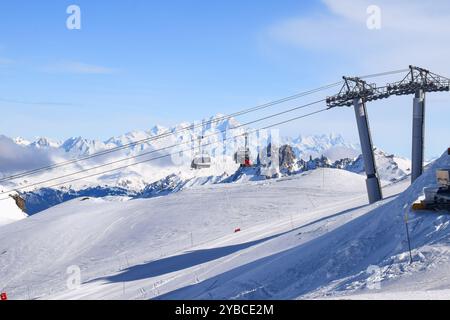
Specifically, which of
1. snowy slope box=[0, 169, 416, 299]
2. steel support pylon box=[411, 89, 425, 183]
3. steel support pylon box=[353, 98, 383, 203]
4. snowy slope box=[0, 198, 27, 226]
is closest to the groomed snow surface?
snowy slope box=[0, 169, 416, 299]

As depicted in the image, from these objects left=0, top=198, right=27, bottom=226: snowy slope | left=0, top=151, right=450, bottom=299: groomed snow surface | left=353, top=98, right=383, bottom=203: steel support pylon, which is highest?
left=353, top=98, right=383, bottom=203: steel support pylon

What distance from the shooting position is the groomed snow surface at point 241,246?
19.3 metres

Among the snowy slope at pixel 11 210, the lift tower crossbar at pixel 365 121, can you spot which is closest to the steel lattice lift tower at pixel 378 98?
the lift tower crossbar at pixel 365 121

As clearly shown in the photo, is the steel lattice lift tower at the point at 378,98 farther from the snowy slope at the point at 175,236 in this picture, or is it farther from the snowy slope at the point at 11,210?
the snowy slope at the point at 11,210

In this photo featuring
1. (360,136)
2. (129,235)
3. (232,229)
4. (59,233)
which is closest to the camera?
(360,136)

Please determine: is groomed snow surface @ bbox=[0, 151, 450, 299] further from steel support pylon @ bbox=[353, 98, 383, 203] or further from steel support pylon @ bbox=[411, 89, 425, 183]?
steel support pylon @ bbox=[411, 89, 425, 183]

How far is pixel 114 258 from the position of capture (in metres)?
45.0

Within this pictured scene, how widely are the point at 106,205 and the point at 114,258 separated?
1230 inches

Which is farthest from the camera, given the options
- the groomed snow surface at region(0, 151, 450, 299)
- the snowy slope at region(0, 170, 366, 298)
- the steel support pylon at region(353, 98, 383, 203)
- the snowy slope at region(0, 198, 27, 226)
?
the snowy slope at region(0, 198, 27, 226)

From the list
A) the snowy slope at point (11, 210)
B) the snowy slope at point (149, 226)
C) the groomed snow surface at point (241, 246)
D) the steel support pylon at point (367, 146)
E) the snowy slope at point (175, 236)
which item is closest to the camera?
the groomed snow surface at point (241, 246)

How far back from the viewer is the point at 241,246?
121ft

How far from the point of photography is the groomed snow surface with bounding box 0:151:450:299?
19.3 m
